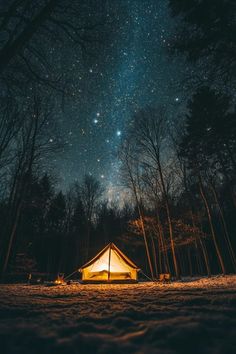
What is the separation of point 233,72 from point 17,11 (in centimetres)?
738

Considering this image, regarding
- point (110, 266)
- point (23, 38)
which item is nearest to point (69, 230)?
point (110, 266)

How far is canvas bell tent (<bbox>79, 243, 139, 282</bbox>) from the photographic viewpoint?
12.0 metres

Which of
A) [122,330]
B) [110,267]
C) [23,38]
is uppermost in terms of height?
[23,38]

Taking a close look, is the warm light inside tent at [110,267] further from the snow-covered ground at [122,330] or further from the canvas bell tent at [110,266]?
the snow-covered ground at [122,330]

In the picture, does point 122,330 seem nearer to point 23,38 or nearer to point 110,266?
point 23,38

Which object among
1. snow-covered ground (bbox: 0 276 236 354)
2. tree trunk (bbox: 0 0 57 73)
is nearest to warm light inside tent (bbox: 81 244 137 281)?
snow-covered ground (bbox: 0 276 236 354)

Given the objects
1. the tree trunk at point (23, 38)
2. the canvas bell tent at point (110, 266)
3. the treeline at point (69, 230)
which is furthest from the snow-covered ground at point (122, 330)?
the treeline at point (69, 230)

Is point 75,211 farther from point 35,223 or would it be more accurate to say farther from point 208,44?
point 208,44

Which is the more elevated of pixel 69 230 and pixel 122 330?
pixel 69 230

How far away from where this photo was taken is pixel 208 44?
7.59 metres

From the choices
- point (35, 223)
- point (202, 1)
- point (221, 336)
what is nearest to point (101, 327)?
point (221, 336)

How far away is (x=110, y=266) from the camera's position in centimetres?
1232

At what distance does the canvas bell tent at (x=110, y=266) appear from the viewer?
12.0 m

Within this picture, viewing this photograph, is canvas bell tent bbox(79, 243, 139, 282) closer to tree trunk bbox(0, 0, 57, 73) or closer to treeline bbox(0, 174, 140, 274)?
tree trunk bbox(0, 0, 57, 73)
